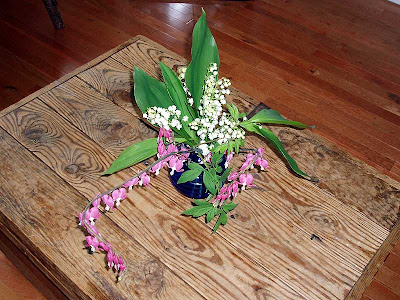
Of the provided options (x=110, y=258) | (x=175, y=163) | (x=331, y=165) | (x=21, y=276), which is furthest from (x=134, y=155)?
(x=21, y=276)

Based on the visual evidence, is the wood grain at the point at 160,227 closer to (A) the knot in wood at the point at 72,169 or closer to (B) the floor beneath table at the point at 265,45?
(A) the knot in wood at the point at 72,169

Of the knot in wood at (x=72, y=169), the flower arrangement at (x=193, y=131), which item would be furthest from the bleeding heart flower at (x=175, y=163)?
the knot in wood at (x=72, y=169)

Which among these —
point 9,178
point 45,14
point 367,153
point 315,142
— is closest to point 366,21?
point 367,153

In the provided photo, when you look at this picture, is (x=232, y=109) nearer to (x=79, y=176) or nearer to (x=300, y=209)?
(x=300, y=209)

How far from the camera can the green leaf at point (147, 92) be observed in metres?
0.88

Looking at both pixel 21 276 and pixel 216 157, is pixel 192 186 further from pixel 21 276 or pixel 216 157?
pixel 21 276

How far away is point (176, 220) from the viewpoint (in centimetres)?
100

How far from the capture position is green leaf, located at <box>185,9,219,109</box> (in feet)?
2.81

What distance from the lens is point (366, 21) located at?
2449 millimetres

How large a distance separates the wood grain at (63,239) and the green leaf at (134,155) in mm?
211

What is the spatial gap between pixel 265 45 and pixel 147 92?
147 centimetres

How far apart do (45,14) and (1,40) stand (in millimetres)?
297

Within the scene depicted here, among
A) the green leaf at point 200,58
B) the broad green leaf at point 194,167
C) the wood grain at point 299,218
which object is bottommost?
the wood grain at point 299,218

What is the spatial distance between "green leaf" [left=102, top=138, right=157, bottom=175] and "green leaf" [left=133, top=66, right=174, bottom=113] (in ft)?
0.26
